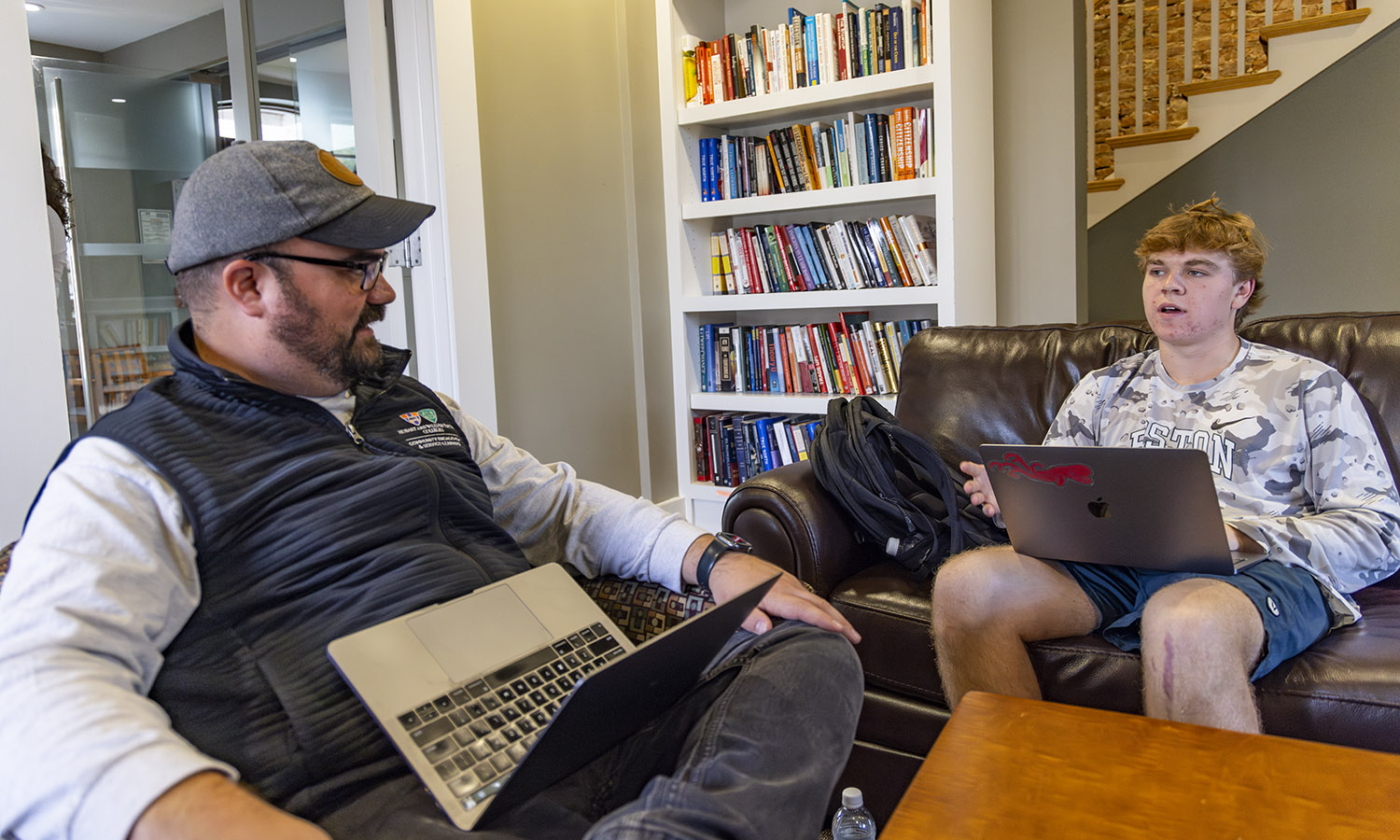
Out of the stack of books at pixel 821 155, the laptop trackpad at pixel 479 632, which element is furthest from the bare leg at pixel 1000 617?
the stack of books at pixel 821 155

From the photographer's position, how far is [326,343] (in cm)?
121

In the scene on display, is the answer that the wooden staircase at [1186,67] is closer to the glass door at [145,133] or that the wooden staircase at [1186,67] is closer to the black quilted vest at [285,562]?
the glass door at [145,133]

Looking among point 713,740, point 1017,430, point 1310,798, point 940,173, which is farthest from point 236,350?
point 940,173

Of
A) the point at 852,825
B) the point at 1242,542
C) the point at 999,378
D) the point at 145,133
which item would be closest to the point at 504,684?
the point at 852,825

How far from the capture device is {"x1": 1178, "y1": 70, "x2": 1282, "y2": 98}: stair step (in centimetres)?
388

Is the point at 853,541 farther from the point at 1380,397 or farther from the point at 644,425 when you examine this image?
the point at 644,425

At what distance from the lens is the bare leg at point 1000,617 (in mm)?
1592

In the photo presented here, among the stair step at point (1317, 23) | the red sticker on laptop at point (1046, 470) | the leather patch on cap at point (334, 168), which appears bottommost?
the red sticker on laptop at point (1046, 470)

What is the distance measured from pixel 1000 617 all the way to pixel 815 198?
194cm

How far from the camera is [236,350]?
1.19 meters

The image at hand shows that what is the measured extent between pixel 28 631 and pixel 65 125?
5.85 feet

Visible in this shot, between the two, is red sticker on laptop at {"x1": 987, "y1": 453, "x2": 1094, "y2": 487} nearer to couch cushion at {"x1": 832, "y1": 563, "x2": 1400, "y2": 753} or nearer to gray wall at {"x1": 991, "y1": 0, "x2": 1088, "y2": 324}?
couch cushion at {"x1": 832, "y1": 563, "x2": 1400, "y2": 753}

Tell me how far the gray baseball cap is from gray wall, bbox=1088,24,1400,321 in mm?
3635

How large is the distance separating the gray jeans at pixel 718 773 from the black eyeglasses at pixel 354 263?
635 millimetres
